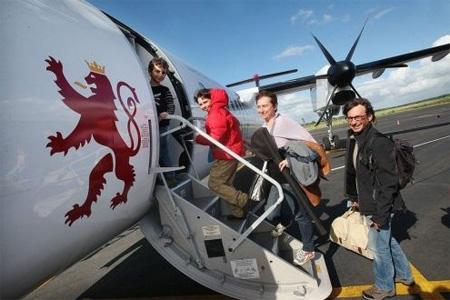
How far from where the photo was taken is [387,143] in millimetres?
2961

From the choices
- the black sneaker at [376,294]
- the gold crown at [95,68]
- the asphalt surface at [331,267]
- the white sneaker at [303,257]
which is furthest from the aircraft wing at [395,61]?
the gold crown at [95,68]

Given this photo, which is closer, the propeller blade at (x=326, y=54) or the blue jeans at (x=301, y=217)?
the blue jeans at (x=301, y=217)

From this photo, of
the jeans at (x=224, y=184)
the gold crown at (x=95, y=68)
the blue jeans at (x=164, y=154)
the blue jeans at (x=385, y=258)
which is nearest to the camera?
the gold crown at (x=95, y=68)

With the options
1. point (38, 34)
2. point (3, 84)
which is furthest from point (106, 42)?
point (3, 84)

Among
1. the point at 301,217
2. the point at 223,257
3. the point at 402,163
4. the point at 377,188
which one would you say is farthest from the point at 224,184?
the point at 402,163

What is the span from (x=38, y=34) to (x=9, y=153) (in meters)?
0.93

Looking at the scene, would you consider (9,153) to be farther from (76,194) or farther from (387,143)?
(387,143)

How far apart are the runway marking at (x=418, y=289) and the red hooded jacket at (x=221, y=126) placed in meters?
1.94

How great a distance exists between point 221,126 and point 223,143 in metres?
0.27

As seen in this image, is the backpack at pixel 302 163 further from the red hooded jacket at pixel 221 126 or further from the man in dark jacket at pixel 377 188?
the red hooded jacket at pixel 221 126

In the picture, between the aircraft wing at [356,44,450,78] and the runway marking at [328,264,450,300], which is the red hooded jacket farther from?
the aircraft wing at [356,44,450,78]

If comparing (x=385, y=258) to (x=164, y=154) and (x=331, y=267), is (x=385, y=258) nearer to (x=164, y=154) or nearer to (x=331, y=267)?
(x=331, y=267)

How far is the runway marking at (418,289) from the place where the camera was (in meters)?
3.24

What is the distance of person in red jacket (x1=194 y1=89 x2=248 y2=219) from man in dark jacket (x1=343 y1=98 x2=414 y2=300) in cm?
130
